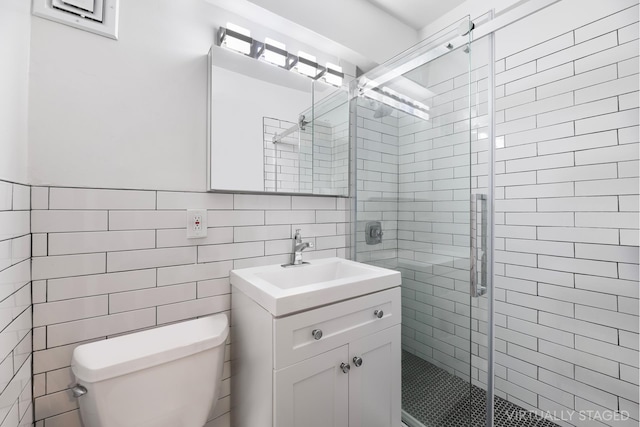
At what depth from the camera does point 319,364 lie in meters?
1.01

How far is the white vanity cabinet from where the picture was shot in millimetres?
937

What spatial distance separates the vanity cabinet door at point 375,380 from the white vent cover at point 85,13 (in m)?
1.59

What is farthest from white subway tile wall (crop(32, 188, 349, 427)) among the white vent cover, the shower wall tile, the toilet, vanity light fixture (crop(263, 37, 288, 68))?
the shower wall tile

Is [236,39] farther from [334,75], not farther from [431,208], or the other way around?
[431,208]

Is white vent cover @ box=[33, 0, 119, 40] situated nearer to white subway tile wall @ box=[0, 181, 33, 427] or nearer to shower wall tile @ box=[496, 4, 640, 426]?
white subway tile wall @ box=[0, 181, 33, 427]

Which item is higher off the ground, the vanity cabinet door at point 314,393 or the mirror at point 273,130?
the mirror at point 273,130

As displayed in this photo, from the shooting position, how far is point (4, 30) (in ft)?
2.42

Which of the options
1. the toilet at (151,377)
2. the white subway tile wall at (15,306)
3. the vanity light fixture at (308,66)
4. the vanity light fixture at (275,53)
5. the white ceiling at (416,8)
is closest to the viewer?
the white subway tile wall at (15,306)

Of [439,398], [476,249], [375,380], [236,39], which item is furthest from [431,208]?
[236,39]

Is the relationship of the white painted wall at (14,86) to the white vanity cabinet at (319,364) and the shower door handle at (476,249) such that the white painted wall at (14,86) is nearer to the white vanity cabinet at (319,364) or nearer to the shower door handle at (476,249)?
the white vanity cabinet at (319,364)

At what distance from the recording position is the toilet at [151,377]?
823 millimetres

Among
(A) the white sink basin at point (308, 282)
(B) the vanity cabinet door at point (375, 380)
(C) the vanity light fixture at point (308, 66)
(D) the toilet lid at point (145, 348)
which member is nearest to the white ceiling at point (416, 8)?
(C) the vanity light fixture at point (308, 66)

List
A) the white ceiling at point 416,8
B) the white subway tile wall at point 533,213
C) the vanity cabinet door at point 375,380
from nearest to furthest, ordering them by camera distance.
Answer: the vanity cabinet door at point 375,380, the white subway tile wall at point 533,213, the white ceiling at point 416,8

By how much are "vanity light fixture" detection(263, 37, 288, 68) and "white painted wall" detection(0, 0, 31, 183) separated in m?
0.89
